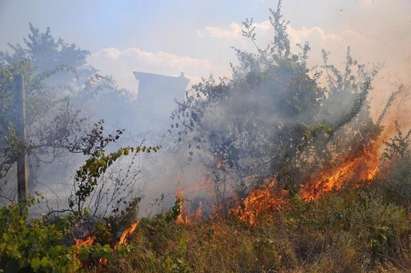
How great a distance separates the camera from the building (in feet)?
67.2

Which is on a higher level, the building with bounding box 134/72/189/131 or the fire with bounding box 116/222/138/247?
the building with bounding box 134/72/189/131

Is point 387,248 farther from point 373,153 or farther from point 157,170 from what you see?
point 157,170

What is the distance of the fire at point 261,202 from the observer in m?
9.29

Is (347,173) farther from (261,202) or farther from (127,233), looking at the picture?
(127,233)

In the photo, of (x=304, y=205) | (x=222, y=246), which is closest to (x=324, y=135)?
(x=304, y=205)

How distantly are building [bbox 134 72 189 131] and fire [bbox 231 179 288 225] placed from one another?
895 cm

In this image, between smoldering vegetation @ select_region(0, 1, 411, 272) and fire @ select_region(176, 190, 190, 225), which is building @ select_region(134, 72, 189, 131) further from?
fire @ select_region(176, 190, 190, 225)

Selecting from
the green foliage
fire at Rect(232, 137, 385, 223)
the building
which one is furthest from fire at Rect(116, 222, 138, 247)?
the building

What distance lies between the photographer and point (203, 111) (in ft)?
34.2

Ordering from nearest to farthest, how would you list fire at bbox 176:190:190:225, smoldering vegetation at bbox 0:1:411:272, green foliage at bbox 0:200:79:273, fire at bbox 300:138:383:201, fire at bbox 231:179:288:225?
1. green foliage at bbox 0:200:79:273
2. smoldering vegetation at bbox 0:1:411:272
3. fire at bbox 176:190:190:225
4. fire at bbox 231:179:288:225
5. fire at bbox 300:138:383:201

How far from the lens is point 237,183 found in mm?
10266

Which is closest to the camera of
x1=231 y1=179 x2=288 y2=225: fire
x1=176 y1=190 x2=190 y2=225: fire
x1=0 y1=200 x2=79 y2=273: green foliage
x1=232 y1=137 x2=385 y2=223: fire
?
x1=0 y1=200 x2=79 y2=273: green foliage

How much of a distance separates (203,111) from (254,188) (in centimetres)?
204

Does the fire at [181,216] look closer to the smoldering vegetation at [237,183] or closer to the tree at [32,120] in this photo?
the smoldering vegetation at [237,183]
